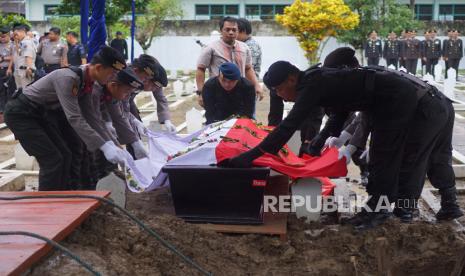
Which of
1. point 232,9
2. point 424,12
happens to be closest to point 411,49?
point 424,12

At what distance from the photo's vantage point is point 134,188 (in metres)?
4.67

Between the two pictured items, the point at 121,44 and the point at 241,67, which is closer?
the point at 241,67

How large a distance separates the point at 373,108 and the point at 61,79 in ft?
7.35

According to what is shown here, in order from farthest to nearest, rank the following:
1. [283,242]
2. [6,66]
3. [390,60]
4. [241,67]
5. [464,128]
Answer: [390,60], [6,66], [464,128], [241,67], [283,242]

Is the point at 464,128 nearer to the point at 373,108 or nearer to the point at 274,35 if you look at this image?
the point at 373,108

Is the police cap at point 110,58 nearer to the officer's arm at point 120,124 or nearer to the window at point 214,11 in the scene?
the officer's arm at point 120,124

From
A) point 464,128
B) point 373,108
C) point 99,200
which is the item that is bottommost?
point 464,128

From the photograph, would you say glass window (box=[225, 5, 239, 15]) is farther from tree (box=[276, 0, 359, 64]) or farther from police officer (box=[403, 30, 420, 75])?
tree (box=[276, 0, 359, 64])

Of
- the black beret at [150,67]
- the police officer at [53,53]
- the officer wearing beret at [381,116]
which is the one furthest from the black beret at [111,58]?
the police officer at [53,53]

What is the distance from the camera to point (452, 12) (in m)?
28.6

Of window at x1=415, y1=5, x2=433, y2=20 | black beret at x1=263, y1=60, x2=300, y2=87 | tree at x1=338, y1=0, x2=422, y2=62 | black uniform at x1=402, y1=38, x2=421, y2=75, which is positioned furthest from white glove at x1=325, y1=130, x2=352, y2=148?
window at x1=415, y1=5, x2=433, y2=20

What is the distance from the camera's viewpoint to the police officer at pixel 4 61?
36.7 feet

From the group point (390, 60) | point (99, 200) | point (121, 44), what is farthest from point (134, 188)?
point (390, 60)

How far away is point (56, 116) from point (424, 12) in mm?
26800
